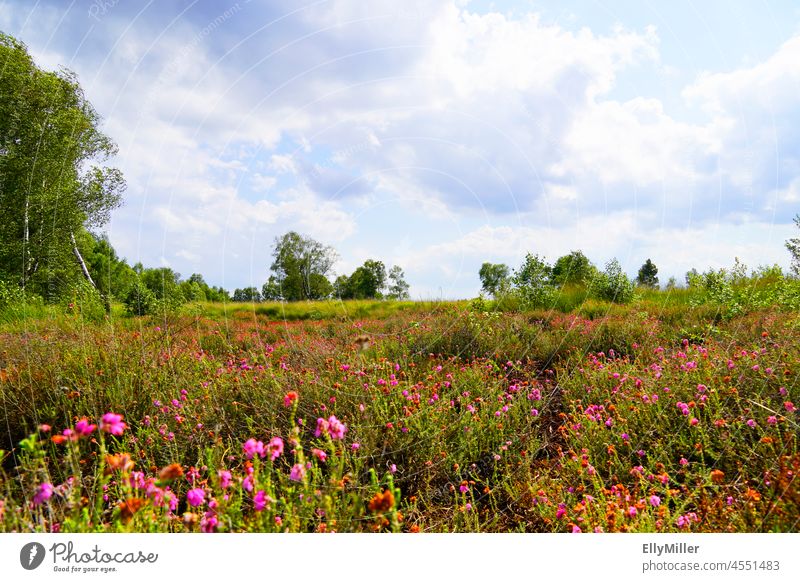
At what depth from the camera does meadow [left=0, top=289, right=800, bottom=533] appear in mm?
2090

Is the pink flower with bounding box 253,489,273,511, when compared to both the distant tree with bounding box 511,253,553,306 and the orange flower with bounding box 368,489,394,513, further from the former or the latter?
the distant tree with bounding box 511,253,553,306

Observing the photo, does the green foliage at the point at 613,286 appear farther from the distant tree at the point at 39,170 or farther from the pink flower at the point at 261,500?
the distant tree at the point at 39,170

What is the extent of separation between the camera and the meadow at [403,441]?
6.86 feet

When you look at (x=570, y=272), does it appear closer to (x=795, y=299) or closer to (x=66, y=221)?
(x=795, y=299)

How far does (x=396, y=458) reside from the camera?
11.0ft

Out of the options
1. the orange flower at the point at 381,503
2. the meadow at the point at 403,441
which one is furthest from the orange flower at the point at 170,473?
the orange flower at the point at 381,503

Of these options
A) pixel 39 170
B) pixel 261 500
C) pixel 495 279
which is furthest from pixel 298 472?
pixel 39 170
